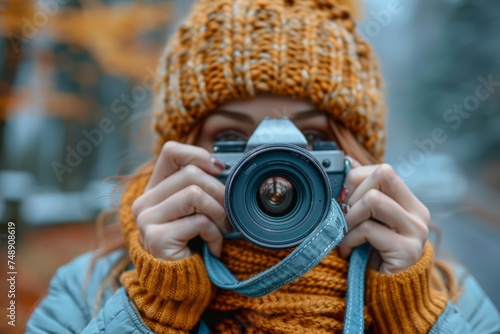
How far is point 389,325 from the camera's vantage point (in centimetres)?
126

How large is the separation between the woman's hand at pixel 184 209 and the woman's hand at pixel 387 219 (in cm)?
31

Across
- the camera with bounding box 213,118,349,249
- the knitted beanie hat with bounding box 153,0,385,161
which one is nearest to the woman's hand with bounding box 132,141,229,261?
the camera with bounding box 213,118,349,249

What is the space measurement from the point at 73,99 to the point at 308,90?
4149 mm

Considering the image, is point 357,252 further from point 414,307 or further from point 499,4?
point 499,4

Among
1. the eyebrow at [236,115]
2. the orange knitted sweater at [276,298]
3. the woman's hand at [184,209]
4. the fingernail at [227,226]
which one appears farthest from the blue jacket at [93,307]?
the eyebrow at [236,115]

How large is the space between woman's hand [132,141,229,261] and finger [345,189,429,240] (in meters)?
0.30

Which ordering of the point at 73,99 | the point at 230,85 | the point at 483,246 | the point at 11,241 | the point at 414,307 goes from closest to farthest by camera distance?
the point at 414,307, the point at 230,85, the point at 11,241, the point at 73,99, the point at 483,246

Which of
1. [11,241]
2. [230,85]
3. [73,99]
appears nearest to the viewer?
[230,85]

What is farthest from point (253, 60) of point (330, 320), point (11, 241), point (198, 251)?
point (11, 241)

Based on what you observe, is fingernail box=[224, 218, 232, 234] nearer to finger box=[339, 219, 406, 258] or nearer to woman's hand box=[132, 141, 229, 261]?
woman's hand box=[132, 141, 229, 261]

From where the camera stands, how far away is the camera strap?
1109mm

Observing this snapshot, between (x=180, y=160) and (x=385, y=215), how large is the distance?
1.63ft

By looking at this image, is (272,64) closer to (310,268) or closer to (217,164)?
(217,164)

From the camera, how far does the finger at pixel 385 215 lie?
1260 mm
